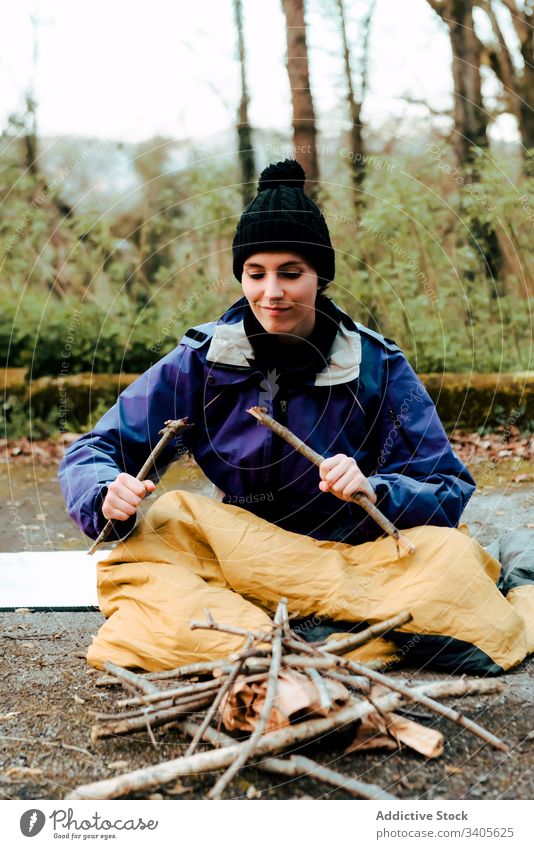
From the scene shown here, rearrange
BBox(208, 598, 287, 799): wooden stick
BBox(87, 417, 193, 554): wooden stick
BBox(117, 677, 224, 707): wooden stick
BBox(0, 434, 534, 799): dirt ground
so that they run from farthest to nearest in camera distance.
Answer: BBox(87, 417, 193, 554): wooden stick → BBox(117, 677, 224, 707): wooden stick → BBox(0, 434, 534, 799): dirt ground → BBox(208, 598, 287, 799): wooden stick

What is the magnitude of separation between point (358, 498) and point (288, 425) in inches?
15.8

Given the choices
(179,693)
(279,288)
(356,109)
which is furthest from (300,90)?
(179,693)

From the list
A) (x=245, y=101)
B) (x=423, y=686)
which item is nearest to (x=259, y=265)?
(x=423, y=686)

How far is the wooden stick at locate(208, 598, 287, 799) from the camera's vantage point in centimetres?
150

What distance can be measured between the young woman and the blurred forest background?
3172 mm

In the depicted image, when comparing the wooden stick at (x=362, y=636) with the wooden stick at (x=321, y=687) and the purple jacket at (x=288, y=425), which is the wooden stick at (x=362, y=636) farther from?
the purple jacket at (x=288, y=425)

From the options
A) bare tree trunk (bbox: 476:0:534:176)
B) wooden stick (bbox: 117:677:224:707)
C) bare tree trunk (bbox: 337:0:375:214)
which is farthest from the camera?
bare tree trunk (bbox: 476:0:534:176)

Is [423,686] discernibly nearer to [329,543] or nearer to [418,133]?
[329,543]

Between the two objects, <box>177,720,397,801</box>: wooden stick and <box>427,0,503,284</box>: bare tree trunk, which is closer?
<box>177,720,397,801</box>: wooden stick

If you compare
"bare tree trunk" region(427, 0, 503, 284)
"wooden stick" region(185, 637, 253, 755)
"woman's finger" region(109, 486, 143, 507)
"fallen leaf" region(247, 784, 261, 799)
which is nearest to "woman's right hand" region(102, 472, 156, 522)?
"woman's finger" region(109, 486, 143, 507)

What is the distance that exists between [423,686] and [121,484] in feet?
2.80

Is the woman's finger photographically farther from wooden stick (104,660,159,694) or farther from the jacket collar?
the jacket collar

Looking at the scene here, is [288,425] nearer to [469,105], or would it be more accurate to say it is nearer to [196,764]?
[196,764]

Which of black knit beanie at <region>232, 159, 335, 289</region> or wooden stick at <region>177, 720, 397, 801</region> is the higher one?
black knit beanie at <region>232, 159, 335, 289</region>
